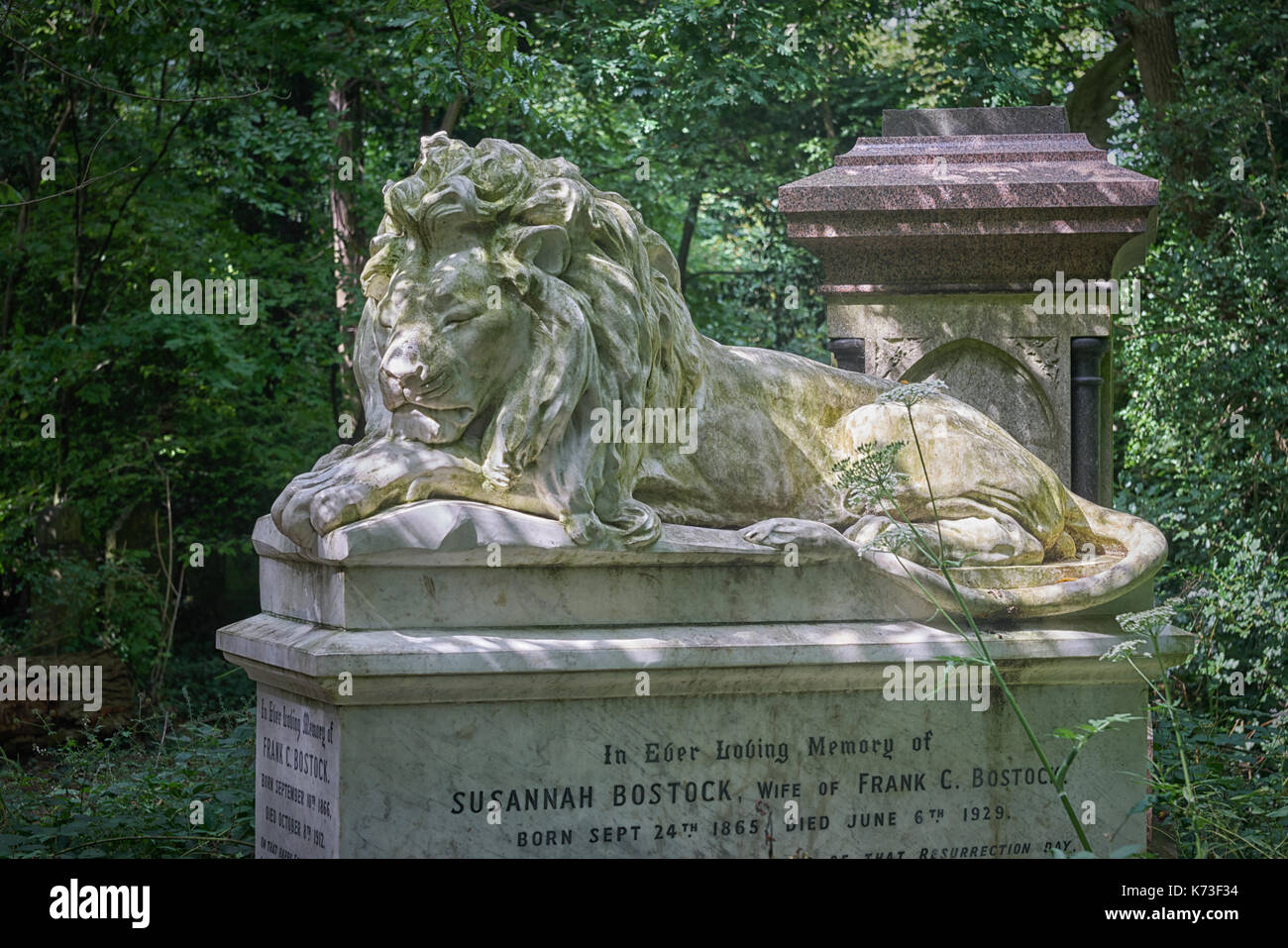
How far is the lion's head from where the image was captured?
14.7 ft

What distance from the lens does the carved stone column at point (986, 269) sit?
21.1 feet

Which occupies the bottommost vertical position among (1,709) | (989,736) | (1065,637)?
(1,709)

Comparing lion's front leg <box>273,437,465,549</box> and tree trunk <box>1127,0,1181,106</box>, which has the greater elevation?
tree trunk <box>1127,0,1181,106</box>

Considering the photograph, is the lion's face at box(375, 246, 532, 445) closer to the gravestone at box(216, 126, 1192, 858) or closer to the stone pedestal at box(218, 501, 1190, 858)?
the gravestone at box(216, 126, 1192, 858)

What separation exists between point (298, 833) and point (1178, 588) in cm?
759

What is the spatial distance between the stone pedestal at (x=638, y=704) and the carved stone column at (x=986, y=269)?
5.96ft

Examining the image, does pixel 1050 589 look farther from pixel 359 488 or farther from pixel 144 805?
pixel 144 805

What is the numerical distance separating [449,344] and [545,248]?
495 mm

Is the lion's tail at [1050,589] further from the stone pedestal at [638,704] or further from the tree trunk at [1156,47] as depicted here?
the tree trunk at [1156,47]

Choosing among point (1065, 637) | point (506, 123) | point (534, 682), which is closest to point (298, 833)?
point (534, 682)

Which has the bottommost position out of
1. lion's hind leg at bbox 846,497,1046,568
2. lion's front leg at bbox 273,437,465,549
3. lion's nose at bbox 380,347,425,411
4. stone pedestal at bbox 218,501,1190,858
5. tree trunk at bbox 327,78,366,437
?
stone pedestal at bbox 218,501,1190,858

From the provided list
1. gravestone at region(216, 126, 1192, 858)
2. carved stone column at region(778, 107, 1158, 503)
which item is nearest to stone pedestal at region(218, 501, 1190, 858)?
gravestone at region(216, 126, 1192, 858)

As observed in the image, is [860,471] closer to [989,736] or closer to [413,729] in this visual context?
[989,736]

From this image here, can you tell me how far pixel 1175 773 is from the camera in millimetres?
6566
